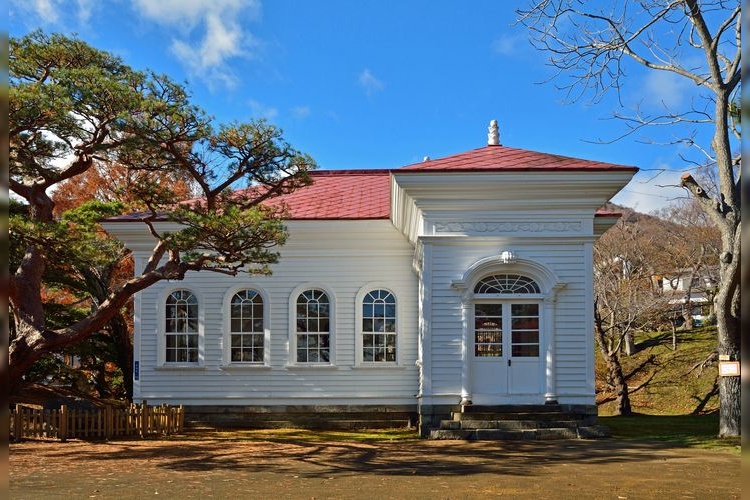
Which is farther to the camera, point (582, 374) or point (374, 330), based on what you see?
point (374, 330)

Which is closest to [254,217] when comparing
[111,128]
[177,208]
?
[177,208]

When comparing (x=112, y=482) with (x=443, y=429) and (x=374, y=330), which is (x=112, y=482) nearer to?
(x=443, y=429)

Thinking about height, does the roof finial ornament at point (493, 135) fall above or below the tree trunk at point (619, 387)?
above

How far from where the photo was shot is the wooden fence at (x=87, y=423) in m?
16.2

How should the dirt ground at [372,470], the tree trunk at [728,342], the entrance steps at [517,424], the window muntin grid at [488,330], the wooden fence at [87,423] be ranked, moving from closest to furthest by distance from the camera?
the dirt ground at [372,470]
the entrance steps at [517,424]
the tree trunk at [728,342]
the wooden fence at [87,423]
the window muntin grid at [488,330]

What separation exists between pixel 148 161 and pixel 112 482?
20.2 feet

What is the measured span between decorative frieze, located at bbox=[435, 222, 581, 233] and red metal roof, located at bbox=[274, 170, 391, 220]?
2.88 metres

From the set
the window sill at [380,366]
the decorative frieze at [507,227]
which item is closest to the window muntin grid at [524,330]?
the decorative frieze at [507,227]

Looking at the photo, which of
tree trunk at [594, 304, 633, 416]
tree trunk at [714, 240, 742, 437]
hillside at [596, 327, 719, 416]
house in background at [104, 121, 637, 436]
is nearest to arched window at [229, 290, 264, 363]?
house in background at [104, 121, 637, 436]

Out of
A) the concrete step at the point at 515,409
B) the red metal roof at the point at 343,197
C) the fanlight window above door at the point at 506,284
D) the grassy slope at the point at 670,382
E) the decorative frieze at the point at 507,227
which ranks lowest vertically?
the grassy slope at the point at 670,382

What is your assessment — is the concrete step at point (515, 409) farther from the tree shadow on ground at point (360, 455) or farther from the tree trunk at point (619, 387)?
the tree trunk at point (619, 387)

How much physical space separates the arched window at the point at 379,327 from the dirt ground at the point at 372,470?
3547 millimetres

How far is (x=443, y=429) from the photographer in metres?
15.9

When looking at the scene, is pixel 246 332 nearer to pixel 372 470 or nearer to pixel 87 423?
pixel 87 423
